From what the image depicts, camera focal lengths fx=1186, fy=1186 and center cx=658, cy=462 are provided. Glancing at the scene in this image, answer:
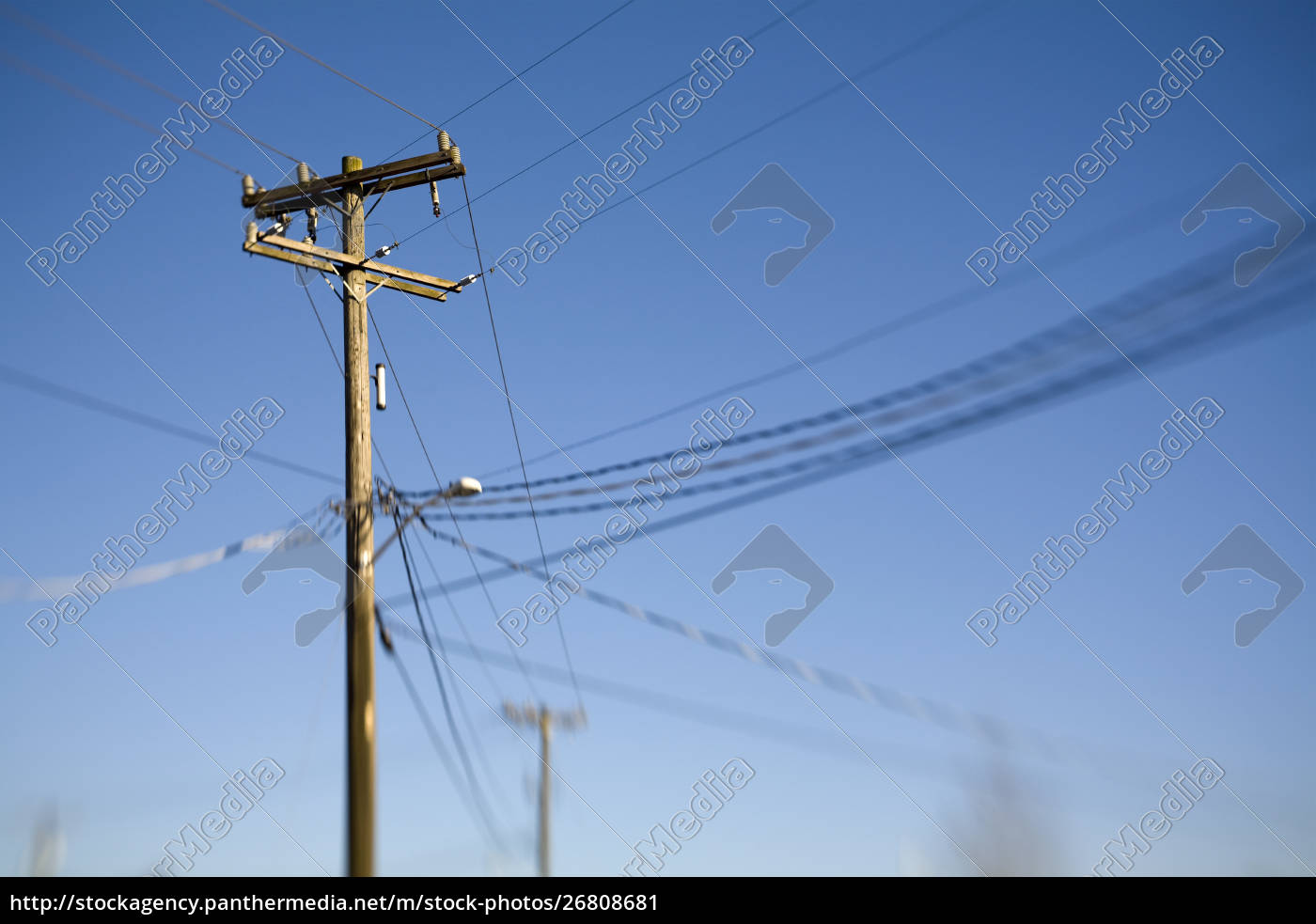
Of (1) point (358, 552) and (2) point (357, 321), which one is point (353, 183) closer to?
(2) point (357, 321)

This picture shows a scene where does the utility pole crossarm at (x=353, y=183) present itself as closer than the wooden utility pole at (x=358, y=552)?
No

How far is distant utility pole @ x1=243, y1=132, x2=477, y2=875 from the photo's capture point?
34.4ft

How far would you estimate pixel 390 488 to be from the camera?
12.2m

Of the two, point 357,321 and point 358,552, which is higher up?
point 357,321

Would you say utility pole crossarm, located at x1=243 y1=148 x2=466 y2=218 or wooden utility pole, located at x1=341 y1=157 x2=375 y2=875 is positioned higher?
utility pole crossarm, located at x1=243 y1=148 x2=466 y2=218

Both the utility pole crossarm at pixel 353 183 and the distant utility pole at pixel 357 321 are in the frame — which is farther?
the utility pole crossarm at pixel 353 183

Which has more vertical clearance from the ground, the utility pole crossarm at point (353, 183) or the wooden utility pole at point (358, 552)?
the utility pole crossarm at point (353, 183)

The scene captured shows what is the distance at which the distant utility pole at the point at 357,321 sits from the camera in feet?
34.4

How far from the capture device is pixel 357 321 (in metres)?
12.3

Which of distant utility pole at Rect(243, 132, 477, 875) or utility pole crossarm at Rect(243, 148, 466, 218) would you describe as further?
utility pole crossarm at Rect(243, 148, 466, 218)
